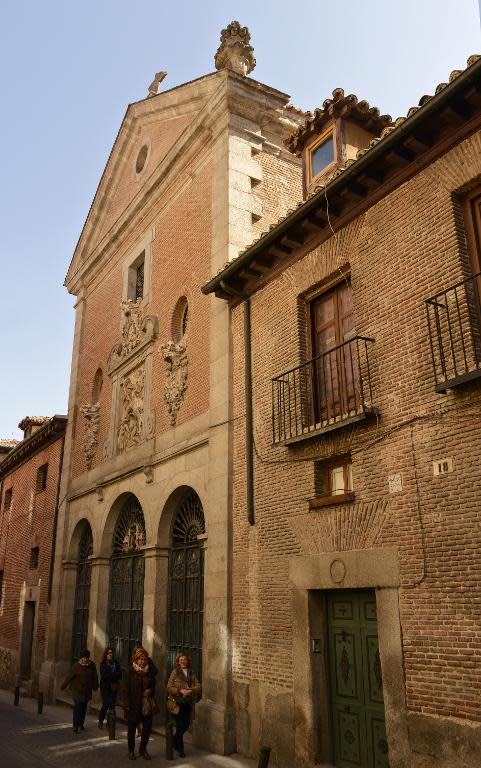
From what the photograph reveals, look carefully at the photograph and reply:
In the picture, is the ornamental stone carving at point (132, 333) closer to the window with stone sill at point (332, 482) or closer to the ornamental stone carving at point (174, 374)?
the ornamental stone carving at point (174, 374)

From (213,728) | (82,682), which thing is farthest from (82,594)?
(213,728)

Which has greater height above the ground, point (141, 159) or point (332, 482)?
point (141, 159)

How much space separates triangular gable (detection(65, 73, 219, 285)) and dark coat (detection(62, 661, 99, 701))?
1064cm

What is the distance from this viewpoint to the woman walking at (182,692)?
9.03m

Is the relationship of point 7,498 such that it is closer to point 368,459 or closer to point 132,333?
point 132,333

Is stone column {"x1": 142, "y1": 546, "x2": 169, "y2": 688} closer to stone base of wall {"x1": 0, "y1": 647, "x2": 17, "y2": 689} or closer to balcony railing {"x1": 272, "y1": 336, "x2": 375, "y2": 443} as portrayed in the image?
balcony railing {"x1": 272, "y1": 336, "x2": 375, "y2": 443}

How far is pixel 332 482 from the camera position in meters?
8.59

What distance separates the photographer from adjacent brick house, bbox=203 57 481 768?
659cm

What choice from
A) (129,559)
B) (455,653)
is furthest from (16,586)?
(455,653)

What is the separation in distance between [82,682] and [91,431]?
256 inches

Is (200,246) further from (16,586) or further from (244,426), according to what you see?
(16,586)

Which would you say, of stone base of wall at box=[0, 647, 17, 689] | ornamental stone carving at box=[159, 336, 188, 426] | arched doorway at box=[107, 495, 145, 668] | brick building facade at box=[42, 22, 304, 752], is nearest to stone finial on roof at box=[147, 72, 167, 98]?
brick building facade at box=[42, 22, 304, 752]

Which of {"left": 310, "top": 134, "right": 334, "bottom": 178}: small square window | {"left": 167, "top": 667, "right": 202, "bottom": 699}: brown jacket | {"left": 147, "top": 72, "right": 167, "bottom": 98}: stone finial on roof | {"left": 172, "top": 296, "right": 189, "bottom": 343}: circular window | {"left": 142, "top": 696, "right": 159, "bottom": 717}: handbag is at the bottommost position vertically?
{"left": 142, "top": 696, "right": 159, "bottom": 717}: handbag

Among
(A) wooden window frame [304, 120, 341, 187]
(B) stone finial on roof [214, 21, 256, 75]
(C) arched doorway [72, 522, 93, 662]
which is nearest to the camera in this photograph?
(A) wooden window frame [304, 120, 341, 187]
